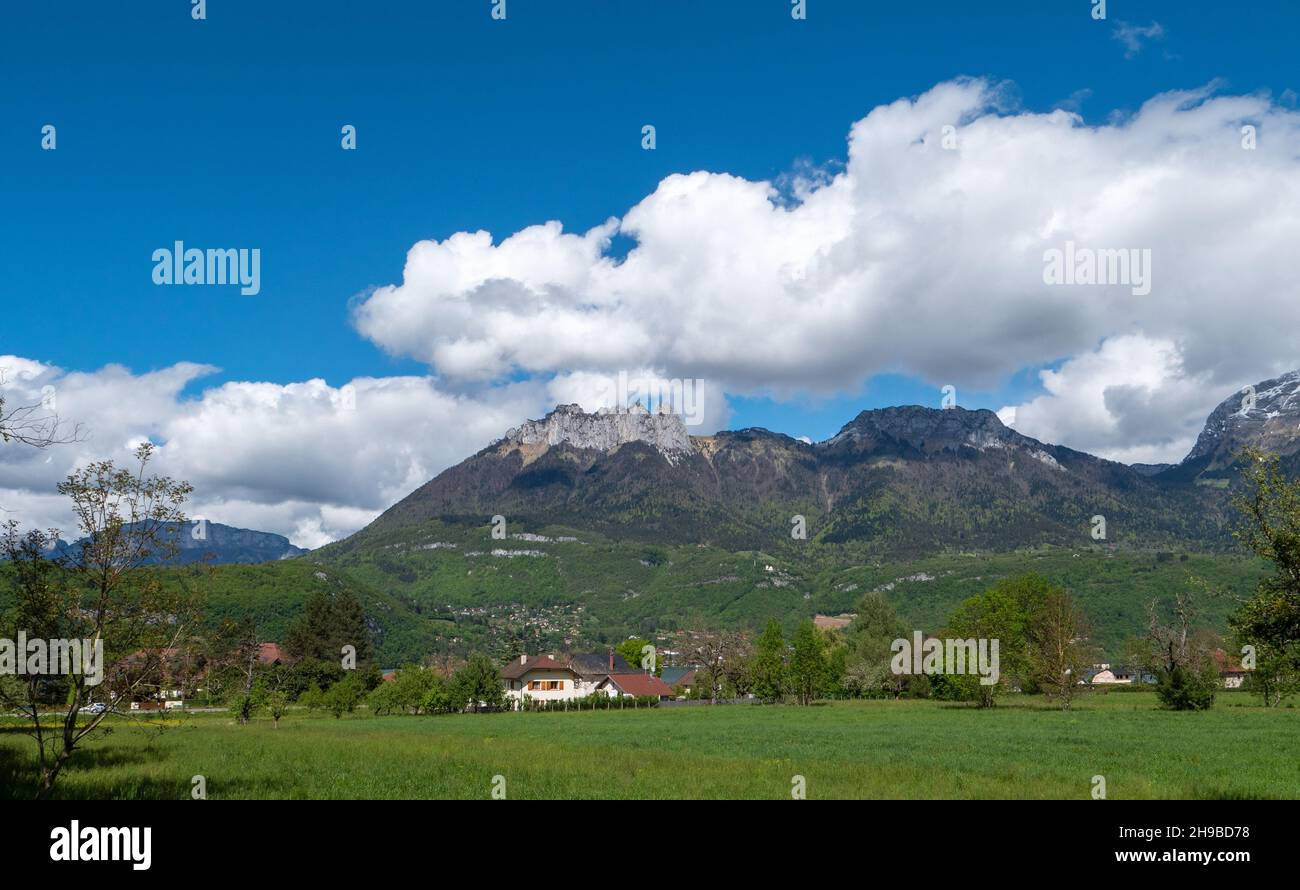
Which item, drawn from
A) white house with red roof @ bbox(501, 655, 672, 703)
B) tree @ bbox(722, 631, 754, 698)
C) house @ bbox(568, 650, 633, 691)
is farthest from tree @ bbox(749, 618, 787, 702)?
house @ bbox(568, 650, 633, 691)

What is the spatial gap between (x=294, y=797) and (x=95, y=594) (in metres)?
7.32

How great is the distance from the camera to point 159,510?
65.4ft

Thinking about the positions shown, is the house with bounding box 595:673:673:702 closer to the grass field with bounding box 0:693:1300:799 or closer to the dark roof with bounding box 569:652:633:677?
the dark roof with bounding box 569:652:633:677

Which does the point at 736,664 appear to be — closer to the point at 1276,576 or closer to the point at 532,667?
the point at 532,667

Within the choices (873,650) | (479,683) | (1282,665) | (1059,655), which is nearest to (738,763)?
(1282,665)

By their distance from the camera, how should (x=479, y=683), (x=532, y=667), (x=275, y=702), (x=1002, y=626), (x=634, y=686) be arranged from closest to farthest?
1. (x=275, y=702)
2. (x=1002, y=626)
3. (x=479, y=683)
4. (x=634, y=686)
5. (x=532, y=667)

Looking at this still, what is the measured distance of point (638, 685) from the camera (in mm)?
134500

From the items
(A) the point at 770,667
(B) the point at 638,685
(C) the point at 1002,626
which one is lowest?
(B) the point at 638,685

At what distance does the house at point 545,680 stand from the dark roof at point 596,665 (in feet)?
18.8

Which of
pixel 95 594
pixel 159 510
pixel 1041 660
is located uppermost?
pixel 159 510

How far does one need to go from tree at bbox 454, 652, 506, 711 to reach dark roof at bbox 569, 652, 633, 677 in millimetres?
37442

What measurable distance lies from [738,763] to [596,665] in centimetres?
12825
